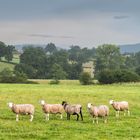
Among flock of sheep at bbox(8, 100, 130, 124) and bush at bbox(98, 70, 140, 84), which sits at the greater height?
bush at bbox(98, 70, 140, 84)

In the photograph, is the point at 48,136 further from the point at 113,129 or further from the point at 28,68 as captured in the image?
the point at 28,68

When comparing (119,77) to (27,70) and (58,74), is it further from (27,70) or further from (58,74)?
(27,70)

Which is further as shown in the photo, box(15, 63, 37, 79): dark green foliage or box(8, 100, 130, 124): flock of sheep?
box(15, 63, 37, 79): dark green foliage

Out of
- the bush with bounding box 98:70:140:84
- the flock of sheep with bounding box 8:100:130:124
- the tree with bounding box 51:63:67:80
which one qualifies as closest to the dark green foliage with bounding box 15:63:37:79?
the tree with bounding box 51:63:67:80

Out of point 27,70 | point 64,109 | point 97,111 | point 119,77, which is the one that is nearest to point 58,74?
point 27,70

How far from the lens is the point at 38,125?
2822 cm

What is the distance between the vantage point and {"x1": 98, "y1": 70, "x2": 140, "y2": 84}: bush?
11112cm

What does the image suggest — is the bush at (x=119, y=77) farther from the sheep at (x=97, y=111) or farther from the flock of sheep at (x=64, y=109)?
the sheep at (x=97, y=111)

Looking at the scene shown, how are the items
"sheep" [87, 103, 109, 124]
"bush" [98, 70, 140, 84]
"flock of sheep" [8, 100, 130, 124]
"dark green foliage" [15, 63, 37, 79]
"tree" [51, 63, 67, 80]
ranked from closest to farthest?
"sheep" [87, 103, 109, 124] < "flock of sheep" [8, 100, 130, 124] < "bush" [98, 70, 140, 84] < "tree" [51, 63, 67, 80] < "dark green foliage" [15, 63, 37, 79]

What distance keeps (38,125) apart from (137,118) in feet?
31.3

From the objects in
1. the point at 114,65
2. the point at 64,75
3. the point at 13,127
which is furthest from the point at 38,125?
the point at 114,65

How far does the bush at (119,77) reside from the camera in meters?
111

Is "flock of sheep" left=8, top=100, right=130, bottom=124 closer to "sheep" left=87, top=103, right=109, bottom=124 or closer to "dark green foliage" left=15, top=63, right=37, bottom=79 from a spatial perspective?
"sheep" left=87, top=103, right=109, bottom=124

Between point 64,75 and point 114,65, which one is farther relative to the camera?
point 114,65
